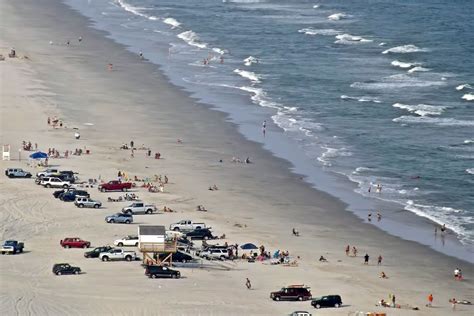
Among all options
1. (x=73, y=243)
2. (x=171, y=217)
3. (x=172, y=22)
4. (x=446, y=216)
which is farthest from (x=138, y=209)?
(x=172, y=22)

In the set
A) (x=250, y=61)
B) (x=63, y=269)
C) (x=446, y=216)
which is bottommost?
(x=63, y=269)

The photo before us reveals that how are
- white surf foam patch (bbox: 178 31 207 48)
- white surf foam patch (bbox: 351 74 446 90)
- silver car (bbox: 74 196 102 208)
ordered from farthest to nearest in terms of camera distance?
white surf foam patch (bbox: 178 31 207 48), white surf foam patch (bbox: 351 74 446 90), silver car (bbox: 74 196 102 208)

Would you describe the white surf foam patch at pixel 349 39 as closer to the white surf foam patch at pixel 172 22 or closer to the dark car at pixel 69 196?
the white surf foam patch at pixel 172 22

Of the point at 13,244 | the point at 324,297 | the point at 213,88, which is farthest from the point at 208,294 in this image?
the point at 213,88

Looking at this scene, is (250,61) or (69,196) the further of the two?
(250,61)

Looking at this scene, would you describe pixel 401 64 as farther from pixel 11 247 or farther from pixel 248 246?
pixel 11 247

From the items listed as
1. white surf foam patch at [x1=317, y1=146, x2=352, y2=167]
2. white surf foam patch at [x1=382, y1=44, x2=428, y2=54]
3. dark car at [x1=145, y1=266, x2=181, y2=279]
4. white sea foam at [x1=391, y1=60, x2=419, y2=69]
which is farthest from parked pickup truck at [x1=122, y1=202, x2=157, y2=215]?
white surf foam patch at [x1=382, y1=44, x2=428, y2=54]

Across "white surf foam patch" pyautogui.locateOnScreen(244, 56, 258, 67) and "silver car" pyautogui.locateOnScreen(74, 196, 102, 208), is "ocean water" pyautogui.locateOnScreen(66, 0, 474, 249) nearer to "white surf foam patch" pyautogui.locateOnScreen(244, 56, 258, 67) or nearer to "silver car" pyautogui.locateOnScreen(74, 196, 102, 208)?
"white surf foam patch" pyautogui.locateOnScreen(244, 56, 258, 67)
